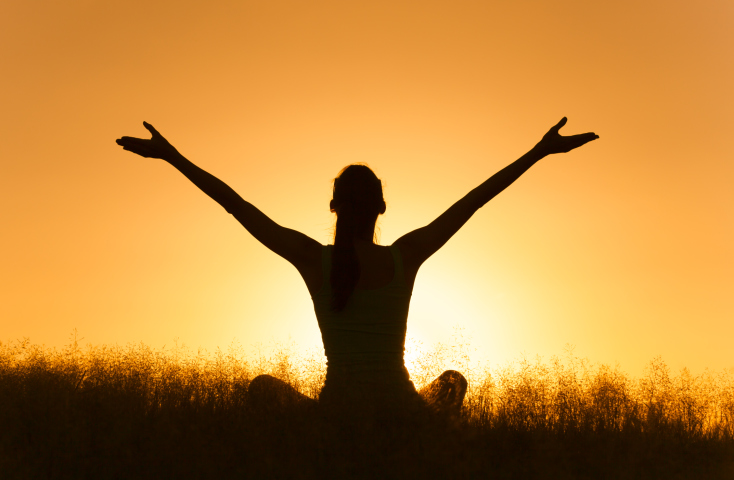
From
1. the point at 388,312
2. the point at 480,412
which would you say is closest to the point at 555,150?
the point at 388,312

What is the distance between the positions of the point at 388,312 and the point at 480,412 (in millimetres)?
1278

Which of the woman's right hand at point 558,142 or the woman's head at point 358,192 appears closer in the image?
the woman's head at point 358,192

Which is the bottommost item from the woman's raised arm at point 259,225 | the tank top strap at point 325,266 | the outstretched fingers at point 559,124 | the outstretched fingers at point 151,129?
the tank top strap at point 325,266

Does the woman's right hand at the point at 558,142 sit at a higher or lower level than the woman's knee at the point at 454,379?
higher

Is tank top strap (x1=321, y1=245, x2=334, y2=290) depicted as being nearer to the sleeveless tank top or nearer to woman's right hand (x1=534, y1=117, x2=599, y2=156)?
the sleeveless tank top

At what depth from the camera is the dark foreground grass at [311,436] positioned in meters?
2.46

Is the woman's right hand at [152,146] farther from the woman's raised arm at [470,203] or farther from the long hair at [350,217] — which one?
the woman's raised arm at [470,203]

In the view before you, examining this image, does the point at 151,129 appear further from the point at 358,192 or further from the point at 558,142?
the point at 558,142

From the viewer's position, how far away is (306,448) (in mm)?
2557

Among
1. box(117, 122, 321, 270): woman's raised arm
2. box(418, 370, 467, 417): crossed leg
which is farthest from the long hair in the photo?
box(418, 370, 467, 417): crossed leg

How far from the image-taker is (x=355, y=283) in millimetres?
2760

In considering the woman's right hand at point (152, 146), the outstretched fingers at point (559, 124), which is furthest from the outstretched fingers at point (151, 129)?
the outstretched fingers at point (559, 124)

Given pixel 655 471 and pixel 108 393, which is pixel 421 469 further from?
pixel 108 393

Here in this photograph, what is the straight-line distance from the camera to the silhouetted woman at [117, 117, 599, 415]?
2.79 meters
